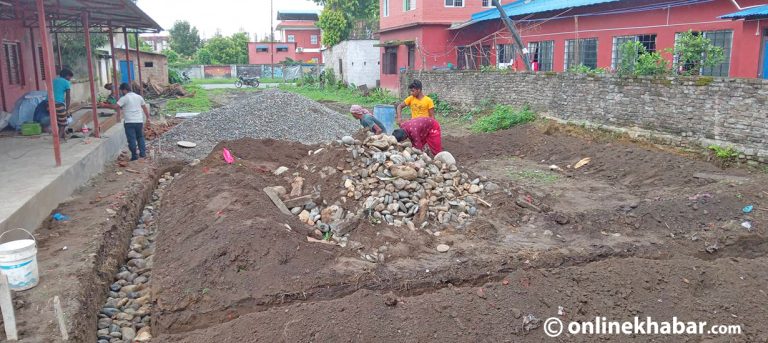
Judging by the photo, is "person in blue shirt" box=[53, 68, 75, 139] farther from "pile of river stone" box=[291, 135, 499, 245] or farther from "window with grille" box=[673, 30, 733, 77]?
"window with grille" box=[673, 30, 733, 77]

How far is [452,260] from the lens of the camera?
623 centimetres

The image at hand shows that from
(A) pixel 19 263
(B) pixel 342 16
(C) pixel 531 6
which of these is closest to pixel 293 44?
(B) pixel 342 16

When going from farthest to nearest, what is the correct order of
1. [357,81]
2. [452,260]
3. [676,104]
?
[357,81] < [676,104] < [452,260]

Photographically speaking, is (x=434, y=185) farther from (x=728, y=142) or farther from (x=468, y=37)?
(x=468, y=37)

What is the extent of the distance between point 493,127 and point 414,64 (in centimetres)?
1077

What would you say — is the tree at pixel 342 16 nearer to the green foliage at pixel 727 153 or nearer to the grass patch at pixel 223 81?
the grass patch at pixel 223 81

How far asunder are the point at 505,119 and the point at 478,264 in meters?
9.97

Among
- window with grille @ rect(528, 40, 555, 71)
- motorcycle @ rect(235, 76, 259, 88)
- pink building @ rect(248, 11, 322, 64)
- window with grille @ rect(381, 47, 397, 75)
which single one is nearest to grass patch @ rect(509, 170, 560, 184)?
window with grille @ rect(528, 40, 555, 71)

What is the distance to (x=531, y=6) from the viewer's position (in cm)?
2084

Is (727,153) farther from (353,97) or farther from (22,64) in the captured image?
(353,97)

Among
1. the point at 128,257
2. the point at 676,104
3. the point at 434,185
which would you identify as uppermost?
the point at 676,104

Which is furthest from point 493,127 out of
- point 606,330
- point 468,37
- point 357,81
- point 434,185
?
point 357,81

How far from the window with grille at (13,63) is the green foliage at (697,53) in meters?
14.5

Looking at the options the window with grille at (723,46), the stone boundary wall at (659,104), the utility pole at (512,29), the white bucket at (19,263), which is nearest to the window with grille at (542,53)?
the utility pole at (512,29)
